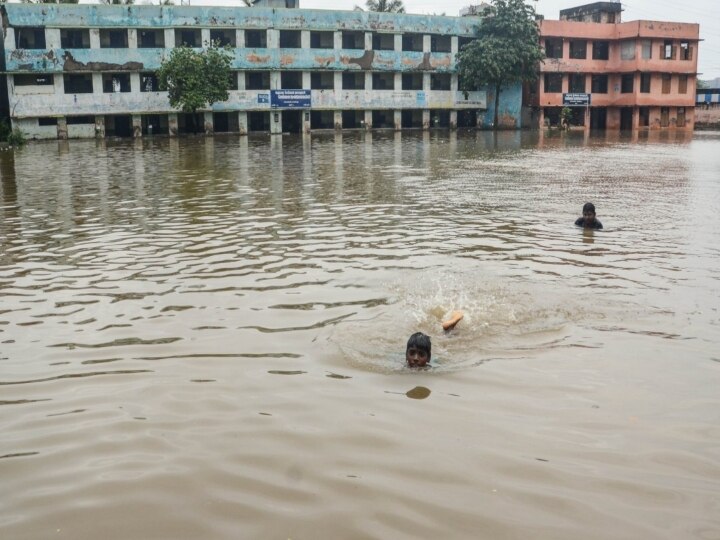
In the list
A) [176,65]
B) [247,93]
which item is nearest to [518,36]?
[247,93]

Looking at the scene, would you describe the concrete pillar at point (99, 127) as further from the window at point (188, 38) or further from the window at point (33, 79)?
the window at point (188, 38)

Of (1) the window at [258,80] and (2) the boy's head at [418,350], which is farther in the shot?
(1) the window at [258,80]

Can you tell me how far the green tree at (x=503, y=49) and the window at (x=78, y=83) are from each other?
25.8 metres

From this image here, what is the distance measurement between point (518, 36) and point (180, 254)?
46368mm

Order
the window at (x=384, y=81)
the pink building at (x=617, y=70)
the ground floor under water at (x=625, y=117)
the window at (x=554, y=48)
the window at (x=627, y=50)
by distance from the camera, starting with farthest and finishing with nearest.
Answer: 1. the ground floor under water at (x=625, y=117)
2. the window at (x=554, y=48)
3. the window at (x=627, y=50)
4. the pink building at (x=617, y=70)
5. the window at (x=384, y=81)

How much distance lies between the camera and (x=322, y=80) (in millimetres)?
50938

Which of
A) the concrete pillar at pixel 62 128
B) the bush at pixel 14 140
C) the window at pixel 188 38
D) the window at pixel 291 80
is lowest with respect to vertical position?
the bush at pixel 14 140

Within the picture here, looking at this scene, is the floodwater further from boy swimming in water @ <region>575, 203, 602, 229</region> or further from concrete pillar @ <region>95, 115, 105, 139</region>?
concrete pillar @ <region>95, 115, 105, 139</region>

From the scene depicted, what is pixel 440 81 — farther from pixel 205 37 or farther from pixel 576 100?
pixel 205 37

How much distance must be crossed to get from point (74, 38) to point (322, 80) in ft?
54.3

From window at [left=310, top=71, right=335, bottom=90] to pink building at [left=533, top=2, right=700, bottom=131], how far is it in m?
16.4

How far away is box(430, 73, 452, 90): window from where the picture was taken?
A: 5394cm

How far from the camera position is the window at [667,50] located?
2200 inches

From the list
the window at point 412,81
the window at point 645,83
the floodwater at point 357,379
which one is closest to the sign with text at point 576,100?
the window at point 645,83
